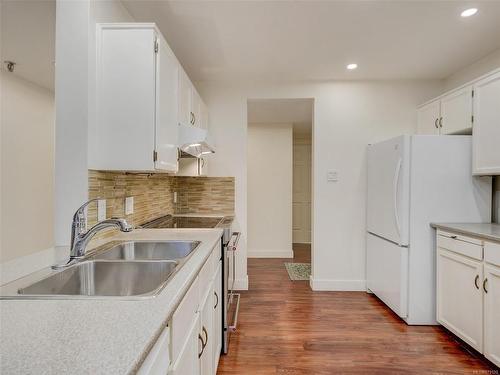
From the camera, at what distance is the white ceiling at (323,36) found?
6.70ft

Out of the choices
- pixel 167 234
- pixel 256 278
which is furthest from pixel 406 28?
pixel 256 278

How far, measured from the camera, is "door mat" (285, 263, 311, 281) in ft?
12.9

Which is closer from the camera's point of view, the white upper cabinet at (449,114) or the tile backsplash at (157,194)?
the tile backsplash at (157,194)

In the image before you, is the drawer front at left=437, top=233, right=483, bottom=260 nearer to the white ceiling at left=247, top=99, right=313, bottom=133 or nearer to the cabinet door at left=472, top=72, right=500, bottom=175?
the cabinet door at left=472, top=72, right=500, bottom=175

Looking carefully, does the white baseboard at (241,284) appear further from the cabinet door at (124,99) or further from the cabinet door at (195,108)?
the cabinet door at (124,99)

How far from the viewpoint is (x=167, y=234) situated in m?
1.91

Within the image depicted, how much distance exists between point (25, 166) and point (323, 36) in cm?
280

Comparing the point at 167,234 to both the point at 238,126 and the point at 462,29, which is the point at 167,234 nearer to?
the point at 238,126

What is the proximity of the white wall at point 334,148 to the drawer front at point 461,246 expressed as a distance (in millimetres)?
1020

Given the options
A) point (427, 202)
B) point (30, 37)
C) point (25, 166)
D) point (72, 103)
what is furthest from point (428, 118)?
point (25, 166)

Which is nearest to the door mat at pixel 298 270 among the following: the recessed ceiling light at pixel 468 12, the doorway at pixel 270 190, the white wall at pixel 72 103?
the doorway at pixel 270 190

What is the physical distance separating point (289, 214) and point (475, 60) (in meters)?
3.23

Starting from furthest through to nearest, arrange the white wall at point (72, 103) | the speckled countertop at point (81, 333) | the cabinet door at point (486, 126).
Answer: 1. the cabinet door at point (486, 126)
2. the white wall at point (72, 103)
3. the speckled countertop at point (81, 333)

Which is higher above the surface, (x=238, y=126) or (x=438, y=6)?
(x=438, y=6)
